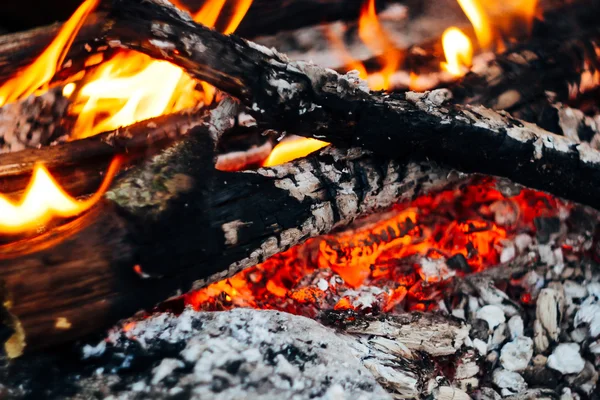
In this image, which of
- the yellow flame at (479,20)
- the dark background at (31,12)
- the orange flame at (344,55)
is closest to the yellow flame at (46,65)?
the dark background at (31,12)

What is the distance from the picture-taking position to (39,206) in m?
1.33

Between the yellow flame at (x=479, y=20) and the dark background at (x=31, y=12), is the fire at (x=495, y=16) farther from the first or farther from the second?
the dark background at (x=31, y=12)

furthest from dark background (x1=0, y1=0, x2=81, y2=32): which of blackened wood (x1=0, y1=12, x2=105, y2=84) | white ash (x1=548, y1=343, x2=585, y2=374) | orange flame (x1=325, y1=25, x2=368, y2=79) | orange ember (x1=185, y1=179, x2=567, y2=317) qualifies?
white ash (x1=548, y1=343, x2=585, y2=374)

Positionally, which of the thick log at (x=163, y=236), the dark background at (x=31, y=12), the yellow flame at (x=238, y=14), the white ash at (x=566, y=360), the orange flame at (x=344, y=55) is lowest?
the white ash at (x=566, y=360)

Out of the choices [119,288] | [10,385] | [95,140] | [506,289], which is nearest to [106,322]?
[119,288]

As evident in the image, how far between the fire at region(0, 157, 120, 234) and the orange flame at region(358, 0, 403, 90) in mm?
1118

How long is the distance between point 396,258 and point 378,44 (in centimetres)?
89

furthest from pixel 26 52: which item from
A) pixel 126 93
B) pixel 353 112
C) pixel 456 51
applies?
pixel 456 51

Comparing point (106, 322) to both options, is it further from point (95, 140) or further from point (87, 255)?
point (95, 140)

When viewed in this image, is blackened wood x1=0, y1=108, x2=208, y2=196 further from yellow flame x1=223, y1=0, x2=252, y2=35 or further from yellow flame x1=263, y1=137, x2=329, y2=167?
yellow flame x1=223, y1=0, x2=252, y2=35

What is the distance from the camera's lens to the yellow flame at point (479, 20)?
84.1 inches

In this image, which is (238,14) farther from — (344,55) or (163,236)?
(163,236)

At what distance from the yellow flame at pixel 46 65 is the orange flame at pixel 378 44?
104 centimetres

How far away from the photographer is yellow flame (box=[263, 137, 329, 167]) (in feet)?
5.68
